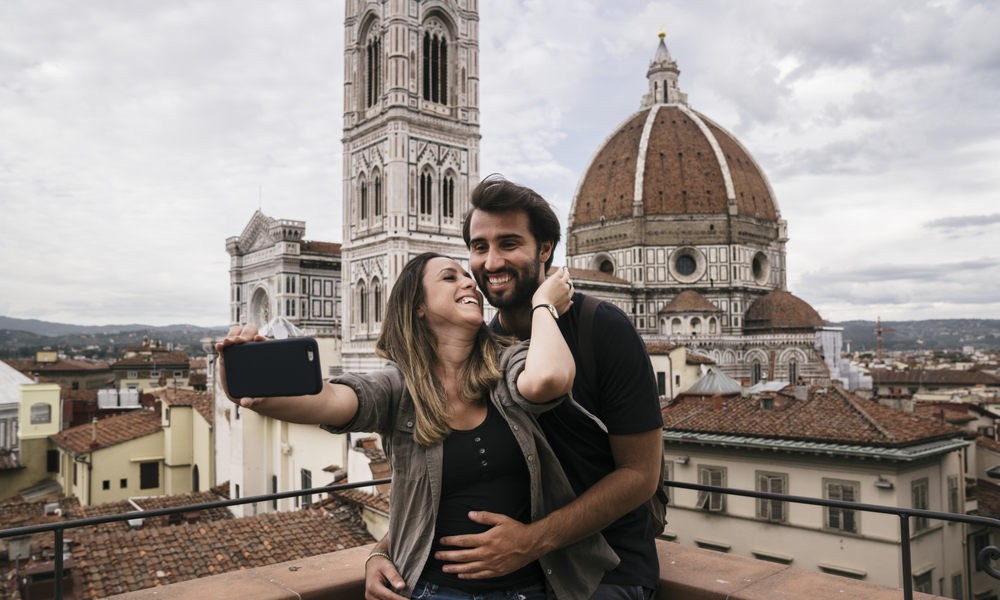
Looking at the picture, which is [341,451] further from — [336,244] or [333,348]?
[336,244]

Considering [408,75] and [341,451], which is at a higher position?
[408,75]

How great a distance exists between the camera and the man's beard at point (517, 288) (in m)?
2.49

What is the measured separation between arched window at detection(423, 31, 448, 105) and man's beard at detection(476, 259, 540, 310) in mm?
36631

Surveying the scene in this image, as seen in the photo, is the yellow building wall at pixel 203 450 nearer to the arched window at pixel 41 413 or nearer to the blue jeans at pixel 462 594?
the arched window at pixel 41 413

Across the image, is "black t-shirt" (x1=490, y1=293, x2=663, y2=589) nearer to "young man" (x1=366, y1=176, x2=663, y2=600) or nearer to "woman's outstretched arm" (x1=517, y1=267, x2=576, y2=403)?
"young man" (x1=366, y1=176, x2=663, y2=600)

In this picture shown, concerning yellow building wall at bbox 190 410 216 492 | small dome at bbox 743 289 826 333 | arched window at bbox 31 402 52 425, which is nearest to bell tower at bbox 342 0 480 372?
yellow building wall at bbox 190 410 216 492

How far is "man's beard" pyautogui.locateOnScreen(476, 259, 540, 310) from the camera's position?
2.49 m

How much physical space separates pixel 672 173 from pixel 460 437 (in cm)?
5767

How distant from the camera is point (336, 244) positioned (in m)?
47.4

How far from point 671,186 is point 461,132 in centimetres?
2483

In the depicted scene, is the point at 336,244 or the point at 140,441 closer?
the point at 140,441

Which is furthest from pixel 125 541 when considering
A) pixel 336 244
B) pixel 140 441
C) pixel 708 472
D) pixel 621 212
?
pixel 621 212

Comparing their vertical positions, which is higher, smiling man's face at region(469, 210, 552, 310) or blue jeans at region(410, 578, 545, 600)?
smiling man's face at region(469, 210, 552, 310)

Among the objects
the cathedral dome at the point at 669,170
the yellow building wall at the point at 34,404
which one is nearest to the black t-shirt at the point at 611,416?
the yellow building wall at the point at 34,404
